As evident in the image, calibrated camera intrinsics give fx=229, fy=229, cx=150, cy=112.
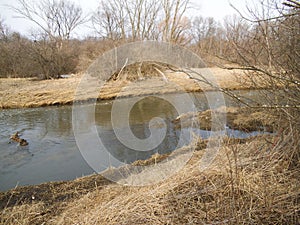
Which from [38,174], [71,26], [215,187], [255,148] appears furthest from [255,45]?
[71,26]

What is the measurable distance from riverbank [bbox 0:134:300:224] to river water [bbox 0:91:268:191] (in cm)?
53

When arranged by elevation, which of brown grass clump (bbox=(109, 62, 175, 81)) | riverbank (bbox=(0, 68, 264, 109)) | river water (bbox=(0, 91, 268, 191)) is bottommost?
river water (bbox=(0, 91, 268, 191))

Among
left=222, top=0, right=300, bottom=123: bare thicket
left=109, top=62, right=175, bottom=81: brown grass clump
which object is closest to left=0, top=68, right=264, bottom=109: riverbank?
left=109, top=62, right=175, bottom=81: brown grass clump

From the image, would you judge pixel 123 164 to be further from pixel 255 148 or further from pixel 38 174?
pixel 255 148

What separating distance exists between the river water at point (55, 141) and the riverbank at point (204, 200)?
0.53m

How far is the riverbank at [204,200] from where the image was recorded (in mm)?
1889

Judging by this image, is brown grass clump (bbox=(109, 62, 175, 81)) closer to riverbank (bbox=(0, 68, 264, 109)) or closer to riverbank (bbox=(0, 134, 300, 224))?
riverbank (bbox=(0, 68, 264, 109))

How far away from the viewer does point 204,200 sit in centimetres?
215

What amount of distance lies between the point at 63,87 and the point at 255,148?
11.4m

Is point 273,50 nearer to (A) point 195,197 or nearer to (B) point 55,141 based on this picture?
(A) point 195,197

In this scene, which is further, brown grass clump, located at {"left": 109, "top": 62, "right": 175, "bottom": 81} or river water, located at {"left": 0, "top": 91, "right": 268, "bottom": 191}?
A: brown grass clump, located at {"left": 109, "top": 62, "right": 175, "bottom": 81}

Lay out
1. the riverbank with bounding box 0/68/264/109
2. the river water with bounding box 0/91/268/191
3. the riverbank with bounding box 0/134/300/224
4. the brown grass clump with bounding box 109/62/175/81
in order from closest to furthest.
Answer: the riverbank with bounding box 0/134/300/224
the river water with bounding box 0/91/268/191
the riverbank with bounding box 0/68/264/109
the brown grass clump with bounding box 109/62/175/81

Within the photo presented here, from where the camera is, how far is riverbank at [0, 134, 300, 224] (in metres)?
1.89

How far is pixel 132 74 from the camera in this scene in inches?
537
